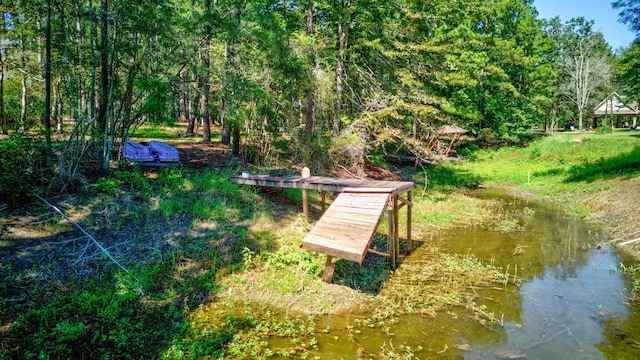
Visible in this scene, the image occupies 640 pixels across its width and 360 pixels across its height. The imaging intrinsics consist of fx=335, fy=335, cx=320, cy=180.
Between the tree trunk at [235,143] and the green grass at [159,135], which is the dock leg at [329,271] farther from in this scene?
the green grass at [159,135]

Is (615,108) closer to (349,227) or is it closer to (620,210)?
(620,210)

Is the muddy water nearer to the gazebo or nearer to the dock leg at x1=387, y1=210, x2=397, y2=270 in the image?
the dock leg at x1=387, y1=210, x2=397, y2=270

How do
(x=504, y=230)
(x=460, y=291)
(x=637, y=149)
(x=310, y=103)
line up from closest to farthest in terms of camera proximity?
1. (x=460, y=291)
2. (x=504, y=230)
3. (x=310, y=103)
4. (x=637, y=149)

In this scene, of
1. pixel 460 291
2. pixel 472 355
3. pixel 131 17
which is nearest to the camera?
pixel 472 355

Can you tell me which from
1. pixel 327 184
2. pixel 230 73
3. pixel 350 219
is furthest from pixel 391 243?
pixel 230 73

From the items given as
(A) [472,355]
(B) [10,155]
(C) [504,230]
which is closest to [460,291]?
(A) [472,355]

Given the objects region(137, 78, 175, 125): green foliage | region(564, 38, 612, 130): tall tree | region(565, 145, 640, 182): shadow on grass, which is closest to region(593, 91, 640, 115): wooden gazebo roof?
region(564, 38, 612, 130): tall tree

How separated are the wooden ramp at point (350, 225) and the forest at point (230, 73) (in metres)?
4.99

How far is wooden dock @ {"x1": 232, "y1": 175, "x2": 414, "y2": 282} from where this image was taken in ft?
19.6

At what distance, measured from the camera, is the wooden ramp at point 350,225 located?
589 centimetres

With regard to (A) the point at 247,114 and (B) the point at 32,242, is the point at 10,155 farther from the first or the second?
(A) the point at 247,114

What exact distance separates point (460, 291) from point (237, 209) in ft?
18.9

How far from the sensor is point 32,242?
654 cm

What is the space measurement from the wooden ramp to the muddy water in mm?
1302
